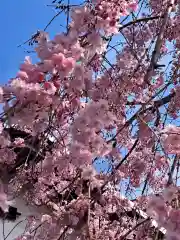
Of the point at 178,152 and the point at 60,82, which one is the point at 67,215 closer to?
the point at 178,152

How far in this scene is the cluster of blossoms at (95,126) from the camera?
6.81 feet

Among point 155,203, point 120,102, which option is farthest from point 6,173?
point 155,203

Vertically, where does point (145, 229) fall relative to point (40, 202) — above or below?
below

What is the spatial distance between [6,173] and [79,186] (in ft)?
1.55

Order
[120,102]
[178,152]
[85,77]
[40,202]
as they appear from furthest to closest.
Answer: [40,202] < [120,102] < [178,152] < [85,77]

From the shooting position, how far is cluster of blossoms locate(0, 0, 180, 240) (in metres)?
2.07

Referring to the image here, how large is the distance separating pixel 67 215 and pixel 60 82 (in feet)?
3.63

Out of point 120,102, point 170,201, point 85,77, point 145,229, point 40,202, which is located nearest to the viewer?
point 170,201

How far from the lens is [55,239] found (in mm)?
3102

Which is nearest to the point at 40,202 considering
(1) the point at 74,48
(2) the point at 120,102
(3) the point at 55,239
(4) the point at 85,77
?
(3) the point at 55,239

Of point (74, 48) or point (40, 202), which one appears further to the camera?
point (40, 202)

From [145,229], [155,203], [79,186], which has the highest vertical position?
[79,186]

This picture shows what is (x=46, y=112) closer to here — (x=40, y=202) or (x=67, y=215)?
(x=67, y=215)

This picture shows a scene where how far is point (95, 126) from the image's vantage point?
2430 mm
